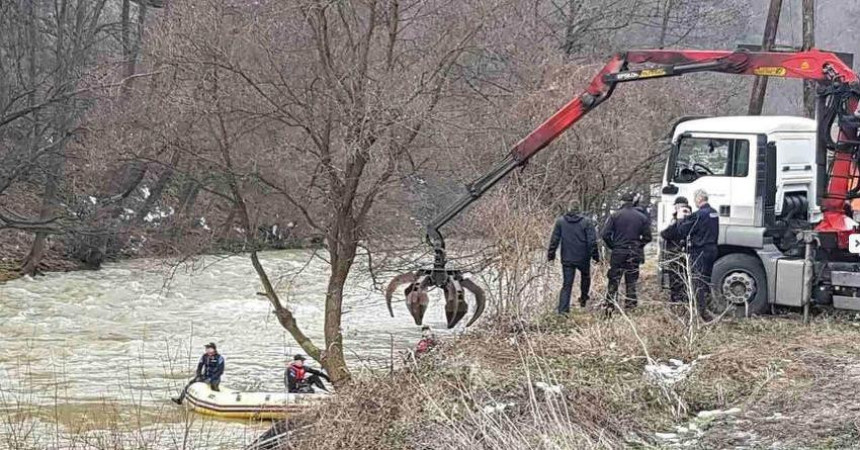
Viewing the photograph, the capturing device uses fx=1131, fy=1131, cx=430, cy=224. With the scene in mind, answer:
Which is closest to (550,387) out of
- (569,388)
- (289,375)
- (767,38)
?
(569,388)

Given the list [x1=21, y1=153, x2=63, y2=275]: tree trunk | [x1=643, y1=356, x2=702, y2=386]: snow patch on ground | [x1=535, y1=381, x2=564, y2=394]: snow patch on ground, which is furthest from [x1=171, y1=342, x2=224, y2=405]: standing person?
[x1=21, y1=153, x2=63, y2=275]: tree trunk

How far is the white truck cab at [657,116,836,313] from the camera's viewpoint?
567 inches

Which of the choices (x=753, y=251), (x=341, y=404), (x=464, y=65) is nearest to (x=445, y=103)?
(x=464, y=65)

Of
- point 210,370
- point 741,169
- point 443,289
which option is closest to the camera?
point 443,289

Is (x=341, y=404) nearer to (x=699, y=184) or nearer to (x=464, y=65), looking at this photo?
(x=699, y=184)

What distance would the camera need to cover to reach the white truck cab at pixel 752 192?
567 inches

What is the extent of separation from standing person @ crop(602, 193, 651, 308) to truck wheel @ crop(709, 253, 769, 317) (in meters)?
1.06

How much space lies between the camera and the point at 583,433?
8.16 m

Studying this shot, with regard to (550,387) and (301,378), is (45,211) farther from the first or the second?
(550,387)

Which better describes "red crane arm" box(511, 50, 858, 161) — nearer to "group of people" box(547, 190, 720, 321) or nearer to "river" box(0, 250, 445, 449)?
"group of people" box(547, 190, 720, 321)

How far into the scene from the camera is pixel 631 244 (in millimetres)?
14430

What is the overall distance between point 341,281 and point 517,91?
19.2 feet

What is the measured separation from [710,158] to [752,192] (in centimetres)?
78

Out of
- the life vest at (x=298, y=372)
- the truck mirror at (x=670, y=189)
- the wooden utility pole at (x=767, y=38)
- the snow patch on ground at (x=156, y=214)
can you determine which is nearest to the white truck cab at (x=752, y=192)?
the truck mirror at (x=670, y=189)
